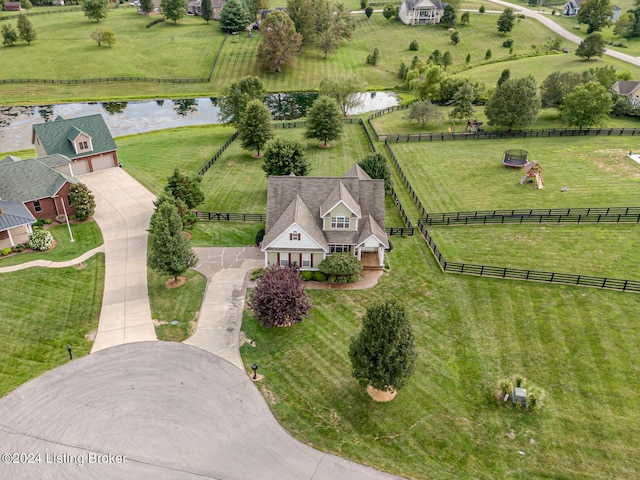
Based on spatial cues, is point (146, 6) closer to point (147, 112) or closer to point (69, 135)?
point (147, 112)

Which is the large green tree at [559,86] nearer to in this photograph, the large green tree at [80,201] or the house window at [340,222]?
the house window at [340,222]

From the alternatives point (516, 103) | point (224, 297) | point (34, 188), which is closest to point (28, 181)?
point (34, 188)

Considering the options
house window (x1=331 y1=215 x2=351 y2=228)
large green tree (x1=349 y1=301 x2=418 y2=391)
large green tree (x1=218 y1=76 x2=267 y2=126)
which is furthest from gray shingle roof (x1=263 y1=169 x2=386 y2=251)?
large green tree (x1=218 y1=76 x2=267 y2=126)

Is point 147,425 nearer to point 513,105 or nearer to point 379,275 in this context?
point 379,275

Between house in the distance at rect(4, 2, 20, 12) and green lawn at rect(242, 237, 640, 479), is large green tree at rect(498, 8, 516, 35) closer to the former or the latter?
green lawn at rect(242, 237, 640, 479)

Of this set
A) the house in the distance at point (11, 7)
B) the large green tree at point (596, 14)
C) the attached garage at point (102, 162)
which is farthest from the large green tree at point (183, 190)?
the house in the distance at point (11, 7)

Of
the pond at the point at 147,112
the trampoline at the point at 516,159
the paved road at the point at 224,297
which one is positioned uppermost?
the trampoline at the point at 516,159

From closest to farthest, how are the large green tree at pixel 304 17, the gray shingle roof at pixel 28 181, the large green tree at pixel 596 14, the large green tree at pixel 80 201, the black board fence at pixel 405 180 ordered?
the gray shingle roof at pixel 28 181 < the large green tree at pixel 80 201 < the black board fence at pixel 405 180 < the large green tree at pixel 304 17 < the large green tree at pixel 596 14
